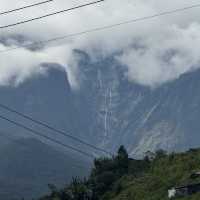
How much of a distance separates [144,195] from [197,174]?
43.6 feet

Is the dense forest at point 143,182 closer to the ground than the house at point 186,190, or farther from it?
farther from it

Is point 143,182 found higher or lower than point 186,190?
higher

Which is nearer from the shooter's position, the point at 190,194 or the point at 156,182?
the point at 190,194

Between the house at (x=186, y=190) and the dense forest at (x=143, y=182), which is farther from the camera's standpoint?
the dense forest at (x=143, y=182)

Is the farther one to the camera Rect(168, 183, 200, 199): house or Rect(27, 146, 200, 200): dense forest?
Rect(27, 146, 200, 200): dense forest

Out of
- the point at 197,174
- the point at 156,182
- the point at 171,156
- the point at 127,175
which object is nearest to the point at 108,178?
the point at 127,175

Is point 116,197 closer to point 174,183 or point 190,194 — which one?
point 174,183

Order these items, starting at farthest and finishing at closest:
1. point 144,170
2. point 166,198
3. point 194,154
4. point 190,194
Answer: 1. point 144,170
2. point 194,154
3. point 166,198
4. point 190,194

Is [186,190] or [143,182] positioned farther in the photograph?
[143,182]

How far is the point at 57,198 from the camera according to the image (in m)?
188

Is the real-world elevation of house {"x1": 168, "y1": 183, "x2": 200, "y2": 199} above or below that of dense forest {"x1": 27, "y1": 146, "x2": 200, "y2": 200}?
below

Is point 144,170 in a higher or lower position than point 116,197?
higher

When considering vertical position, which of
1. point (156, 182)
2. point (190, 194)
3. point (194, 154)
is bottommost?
point (190, 194)

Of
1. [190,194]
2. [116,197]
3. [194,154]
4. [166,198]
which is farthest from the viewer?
[194,154]
